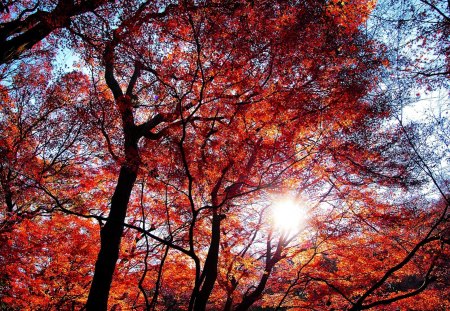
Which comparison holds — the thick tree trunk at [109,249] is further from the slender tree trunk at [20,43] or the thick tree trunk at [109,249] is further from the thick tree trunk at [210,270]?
the slender tree trunk at [20,43]

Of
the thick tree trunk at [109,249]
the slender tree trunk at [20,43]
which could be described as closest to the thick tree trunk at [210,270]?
the thick tree trunk at [109,249]

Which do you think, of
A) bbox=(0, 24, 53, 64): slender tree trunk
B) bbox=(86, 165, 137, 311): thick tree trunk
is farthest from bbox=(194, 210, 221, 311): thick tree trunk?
bbox=(0, 24, 53, 64): slender tree trunk

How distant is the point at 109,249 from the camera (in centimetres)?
729

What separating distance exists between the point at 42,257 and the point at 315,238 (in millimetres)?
9769

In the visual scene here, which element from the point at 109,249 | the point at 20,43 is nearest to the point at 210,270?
the point at 109,249

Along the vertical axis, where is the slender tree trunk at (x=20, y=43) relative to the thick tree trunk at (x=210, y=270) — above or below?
above

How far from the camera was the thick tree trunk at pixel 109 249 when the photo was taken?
690 centimetres

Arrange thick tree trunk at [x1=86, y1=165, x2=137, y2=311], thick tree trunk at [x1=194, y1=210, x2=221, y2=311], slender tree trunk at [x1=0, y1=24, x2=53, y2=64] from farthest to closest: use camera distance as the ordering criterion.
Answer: thick tree trunk at [x1=194, y1=210, x2=221, y2=311], thick tree trunk at [x1=86, y1=165, x2=137, y2=311], slender tree trunk at [x1=0, y1=24, x2=53, y2=64]

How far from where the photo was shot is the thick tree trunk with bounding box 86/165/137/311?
6898 mm

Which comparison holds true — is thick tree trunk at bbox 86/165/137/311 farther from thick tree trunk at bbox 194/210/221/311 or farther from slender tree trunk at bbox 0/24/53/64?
slender tree trunk at bbox 0/24/53/64

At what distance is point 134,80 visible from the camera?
9.59 metres

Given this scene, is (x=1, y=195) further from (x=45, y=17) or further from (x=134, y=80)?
(x=45, y=17)

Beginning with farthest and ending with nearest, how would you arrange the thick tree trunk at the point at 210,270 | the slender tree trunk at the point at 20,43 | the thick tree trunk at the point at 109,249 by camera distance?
the thick tree trunk at the point at 210,270 < the thick tree trunk at the point at 109,249 < the slender tree trunk at the point at 20,43

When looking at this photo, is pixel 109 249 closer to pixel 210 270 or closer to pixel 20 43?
pixel 210 270
